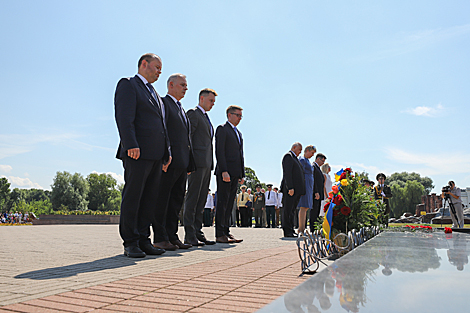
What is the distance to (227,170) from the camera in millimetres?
6930

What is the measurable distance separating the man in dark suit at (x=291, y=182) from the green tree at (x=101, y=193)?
84374 mm

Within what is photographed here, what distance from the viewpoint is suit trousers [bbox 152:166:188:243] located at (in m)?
5.41

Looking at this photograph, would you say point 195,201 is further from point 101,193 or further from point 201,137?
point 101,193

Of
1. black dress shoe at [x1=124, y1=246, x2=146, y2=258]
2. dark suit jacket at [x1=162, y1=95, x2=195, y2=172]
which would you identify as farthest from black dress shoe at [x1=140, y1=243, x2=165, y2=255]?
dark suit jacket at [x1=162, y1=95, x2=195, y2=172]

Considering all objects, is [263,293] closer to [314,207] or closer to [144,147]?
[144,147]

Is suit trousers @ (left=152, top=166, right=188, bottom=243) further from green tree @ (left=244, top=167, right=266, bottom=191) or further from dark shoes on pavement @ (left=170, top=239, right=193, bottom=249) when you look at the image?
green tree @ (left=244, top=167, right=266, bottom=191)

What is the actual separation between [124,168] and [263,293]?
111 inches

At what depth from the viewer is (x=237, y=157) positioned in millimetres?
7008

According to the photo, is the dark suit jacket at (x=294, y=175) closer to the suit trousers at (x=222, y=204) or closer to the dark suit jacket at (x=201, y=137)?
the suit trousers at (x=222, y=204)

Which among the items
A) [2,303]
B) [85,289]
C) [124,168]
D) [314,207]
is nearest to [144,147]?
[124,168]

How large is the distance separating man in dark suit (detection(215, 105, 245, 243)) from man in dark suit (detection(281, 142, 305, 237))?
1.83 meters

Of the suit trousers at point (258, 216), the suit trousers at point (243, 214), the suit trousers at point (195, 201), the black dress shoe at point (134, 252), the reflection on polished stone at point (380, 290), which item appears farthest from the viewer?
the suit trousers at point (243, 214)

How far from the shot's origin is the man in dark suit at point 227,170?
6.80 m

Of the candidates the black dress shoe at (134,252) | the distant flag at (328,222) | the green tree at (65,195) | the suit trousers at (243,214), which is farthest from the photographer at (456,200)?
the green tree at (65,195)
